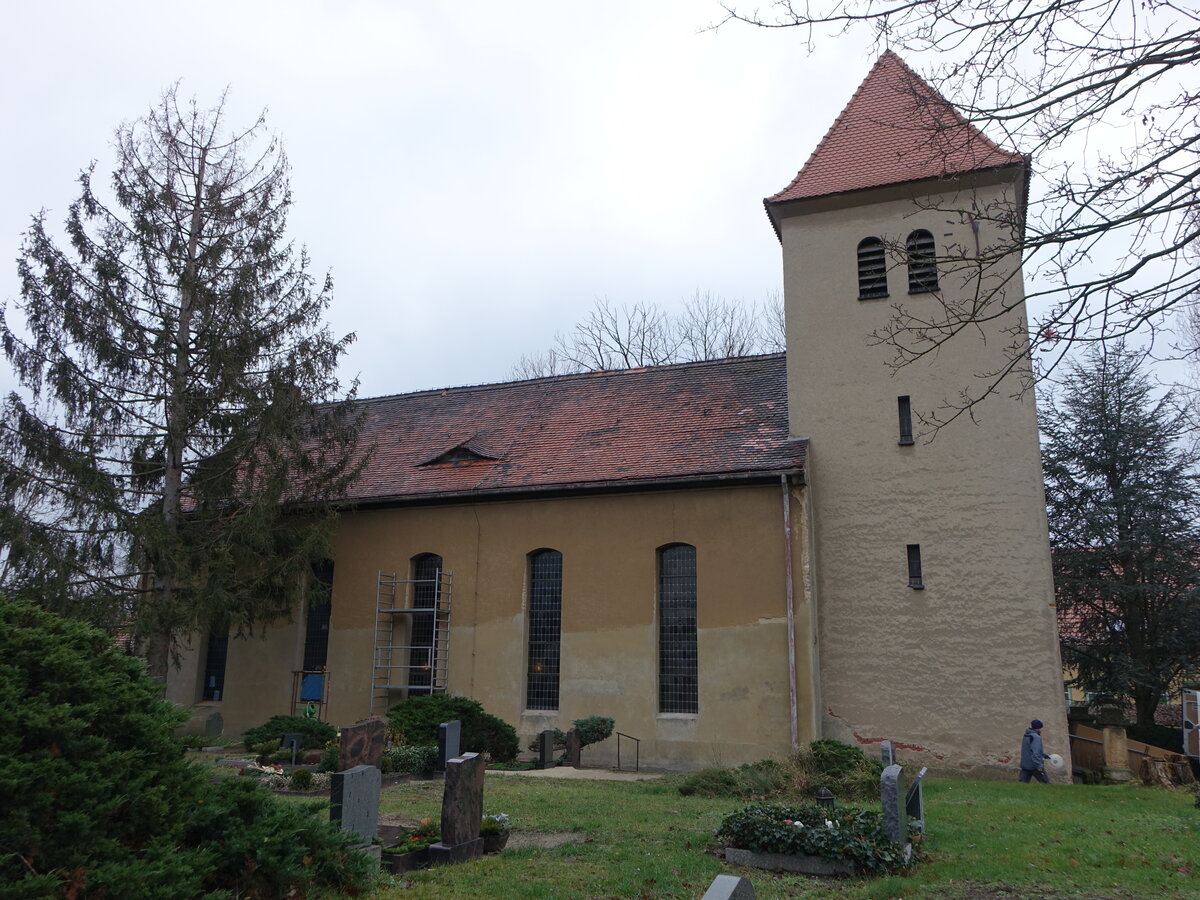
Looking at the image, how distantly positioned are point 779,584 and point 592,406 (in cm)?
695

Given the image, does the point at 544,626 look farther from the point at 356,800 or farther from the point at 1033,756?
the point at 356,800

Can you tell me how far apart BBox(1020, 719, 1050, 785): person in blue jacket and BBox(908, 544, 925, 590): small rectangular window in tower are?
292 centimetres

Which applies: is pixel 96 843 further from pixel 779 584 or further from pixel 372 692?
pixel 372 692

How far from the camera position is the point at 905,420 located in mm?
17609

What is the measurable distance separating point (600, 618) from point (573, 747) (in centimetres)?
259

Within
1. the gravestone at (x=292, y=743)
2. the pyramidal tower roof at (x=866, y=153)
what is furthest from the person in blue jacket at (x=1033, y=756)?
the gravestone at (x=292, y=743)

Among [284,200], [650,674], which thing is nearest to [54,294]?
[284,200]

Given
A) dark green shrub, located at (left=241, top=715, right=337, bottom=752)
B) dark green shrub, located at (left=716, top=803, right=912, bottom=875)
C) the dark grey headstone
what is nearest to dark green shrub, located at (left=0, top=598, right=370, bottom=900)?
dark green shrub, located at (left=716, top=803, right=912, bottom=875)

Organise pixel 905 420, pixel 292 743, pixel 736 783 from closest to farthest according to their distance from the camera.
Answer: pixel 736 783, pixel 292 743, pixel 905 420

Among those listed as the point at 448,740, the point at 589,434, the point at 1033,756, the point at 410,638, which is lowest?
the point at 1033,756

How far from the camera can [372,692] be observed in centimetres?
1898

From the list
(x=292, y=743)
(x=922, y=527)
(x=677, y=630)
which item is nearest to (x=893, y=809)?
(x=677, y=630)

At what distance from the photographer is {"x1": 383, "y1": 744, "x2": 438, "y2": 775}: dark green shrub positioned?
14539 millimetres

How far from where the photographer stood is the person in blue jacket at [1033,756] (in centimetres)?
1468
